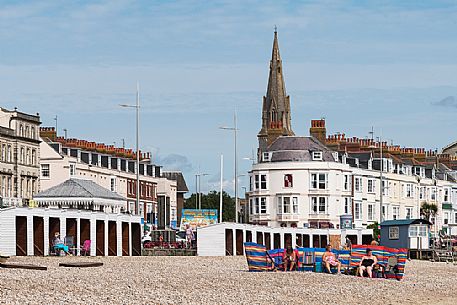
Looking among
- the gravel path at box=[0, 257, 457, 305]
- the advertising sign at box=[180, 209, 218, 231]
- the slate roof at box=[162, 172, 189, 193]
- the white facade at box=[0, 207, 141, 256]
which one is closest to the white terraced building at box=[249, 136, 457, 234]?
the advertising sign at box=[180, 209, 218, 231]

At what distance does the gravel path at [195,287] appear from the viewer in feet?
96.2

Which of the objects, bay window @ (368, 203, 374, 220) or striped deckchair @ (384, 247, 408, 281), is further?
bay window @ (368, 203, 374, 220)

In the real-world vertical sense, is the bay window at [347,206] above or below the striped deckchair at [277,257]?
above

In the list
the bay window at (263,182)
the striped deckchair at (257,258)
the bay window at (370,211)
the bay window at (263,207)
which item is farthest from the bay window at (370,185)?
the striped deckchair at (257,258)

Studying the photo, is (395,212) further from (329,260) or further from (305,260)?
(329,260)

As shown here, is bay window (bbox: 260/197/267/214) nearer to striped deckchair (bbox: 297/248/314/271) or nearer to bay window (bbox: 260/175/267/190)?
bay window (bbox: 260/175/267/190)

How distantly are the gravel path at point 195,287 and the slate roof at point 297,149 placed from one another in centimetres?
5754

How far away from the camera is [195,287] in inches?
1358

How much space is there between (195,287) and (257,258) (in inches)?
345

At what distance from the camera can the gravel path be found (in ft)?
96.2

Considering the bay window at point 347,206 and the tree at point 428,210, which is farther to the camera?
the tree at point 428,210

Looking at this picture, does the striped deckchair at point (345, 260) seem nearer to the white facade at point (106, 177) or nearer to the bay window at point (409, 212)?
the white facade at point (106, 177)

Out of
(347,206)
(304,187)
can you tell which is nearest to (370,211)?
(347,206)

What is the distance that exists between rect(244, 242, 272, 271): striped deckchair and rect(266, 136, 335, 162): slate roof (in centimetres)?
6190
